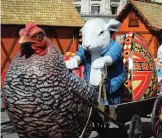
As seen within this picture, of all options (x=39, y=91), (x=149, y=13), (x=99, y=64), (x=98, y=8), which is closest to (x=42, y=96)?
(x=39, y=91)

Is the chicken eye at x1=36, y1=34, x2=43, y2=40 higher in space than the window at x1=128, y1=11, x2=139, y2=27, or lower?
lower

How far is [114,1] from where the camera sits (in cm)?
3509

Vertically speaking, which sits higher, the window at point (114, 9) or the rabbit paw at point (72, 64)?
the window at point (114, 9)

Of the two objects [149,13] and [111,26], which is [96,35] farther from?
[149,13]

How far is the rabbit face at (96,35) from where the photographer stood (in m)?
5.31

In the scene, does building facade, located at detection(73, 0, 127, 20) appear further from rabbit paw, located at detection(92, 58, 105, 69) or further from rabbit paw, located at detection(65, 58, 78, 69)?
rabbit paw, located at detection(92, 58, 105, 69)

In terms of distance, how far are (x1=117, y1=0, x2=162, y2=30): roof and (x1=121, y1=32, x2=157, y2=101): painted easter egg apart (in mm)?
12474

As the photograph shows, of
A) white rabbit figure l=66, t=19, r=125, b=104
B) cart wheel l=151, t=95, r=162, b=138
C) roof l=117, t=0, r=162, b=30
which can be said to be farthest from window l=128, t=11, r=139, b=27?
white rabbit figure l=66, t=19, r=125, b=104

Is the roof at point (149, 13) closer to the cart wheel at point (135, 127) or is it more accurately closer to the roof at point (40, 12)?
the roof at point (40, 12)

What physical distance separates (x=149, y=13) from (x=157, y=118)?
14083 mm

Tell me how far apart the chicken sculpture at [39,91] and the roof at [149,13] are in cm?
1477

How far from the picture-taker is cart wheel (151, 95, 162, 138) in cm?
547

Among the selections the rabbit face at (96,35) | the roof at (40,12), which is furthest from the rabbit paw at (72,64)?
the roof at (40,12)

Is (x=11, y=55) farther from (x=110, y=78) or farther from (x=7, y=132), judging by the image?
(x=110, y=78)
